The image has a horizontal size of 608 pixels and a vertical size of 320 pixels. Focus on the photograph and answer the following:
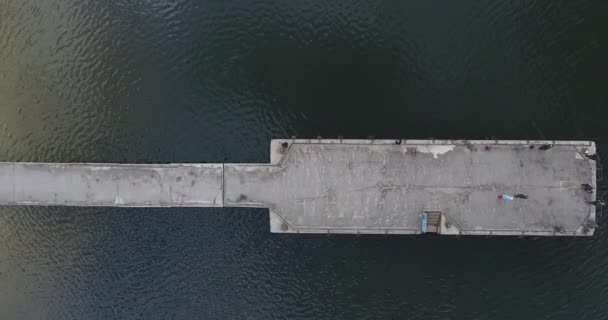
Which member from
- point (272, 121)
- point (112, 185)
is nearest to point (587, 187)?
point (272, 121)

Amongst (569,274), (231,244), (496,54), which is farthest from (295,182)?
(569,274)

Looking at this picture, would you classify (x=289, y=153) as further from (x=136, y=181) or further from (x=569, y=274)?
(x=569, y=274)

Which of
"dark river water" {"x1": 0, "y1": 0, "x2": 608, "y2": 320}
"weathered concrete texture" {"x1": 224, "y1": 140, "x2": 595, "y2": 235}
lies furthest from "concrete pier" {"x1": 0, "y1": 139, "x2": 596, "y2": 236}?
"dark river water" {"x1": 0, "y1": 0, "x2": 608, "y2": 320}

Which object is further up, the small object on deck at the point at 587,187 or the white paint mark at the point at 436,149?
the white paint mark at the point at 436,149

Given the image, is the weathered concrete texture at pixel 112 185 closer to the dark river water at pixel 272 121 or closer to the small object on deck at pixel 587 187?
the dark river water at pixel 272 121

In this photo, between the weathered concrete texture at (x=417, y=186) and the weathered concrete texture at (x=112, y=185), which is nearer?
the weathered concrete texture at (x=417, y=186)

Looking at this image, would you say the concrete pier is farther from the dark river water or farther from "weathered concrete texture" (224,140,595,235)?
the dark river water

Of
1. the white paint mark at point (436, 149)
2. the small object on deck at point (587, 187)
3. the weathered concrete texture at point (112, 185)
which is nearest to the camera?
the small object on deck at point (587, 187)

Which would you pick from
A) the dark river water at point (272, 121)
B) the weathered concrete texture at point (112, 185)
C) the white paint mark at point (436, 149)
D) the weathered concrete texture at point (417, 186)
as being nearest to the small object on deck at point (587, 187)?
the weathered concrete texture at point (417, 186)
